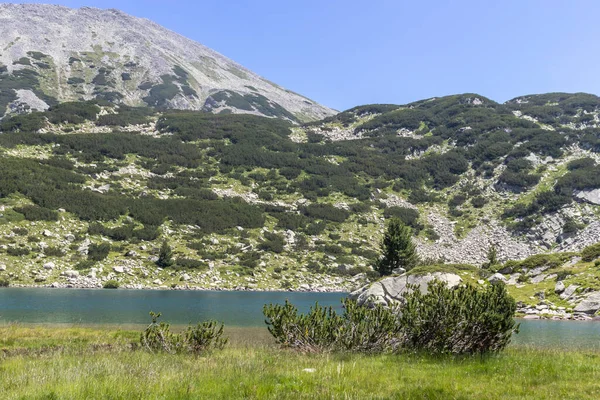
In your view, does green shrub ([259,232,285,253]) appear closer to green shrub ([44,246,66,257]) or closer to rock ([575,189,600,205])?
green shrub ([44,246,66,257])

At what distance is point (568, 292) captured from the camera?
117 ft

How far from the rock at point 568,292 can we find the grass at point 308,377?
26110 mm

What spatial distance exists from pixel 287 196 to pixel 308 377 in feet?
300

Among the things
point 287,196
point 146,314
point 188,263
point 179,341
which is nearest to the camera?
point 179,341

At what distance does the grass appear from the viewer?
7484 millimetres

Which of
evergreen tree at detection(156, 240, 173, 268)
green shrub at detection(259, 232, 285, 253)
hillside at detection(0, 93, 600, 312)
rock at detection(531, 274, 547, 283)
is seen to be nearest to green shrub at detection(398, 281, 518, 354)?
hillside at detection(0, 93, 600, 312)

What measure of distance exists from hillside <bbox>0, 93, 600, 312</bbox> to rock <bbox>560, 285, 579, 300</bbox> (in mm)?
423

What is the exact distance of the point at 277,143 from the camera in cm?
12862

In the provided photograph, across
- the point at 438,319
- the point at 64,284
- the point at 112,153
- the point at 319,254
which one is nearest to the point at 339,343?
the point at 438,319

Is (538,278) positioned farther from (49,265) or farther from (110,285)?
(49,265)

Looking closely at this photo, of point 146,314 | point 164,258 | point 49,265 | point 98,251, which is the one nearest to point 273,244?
point 164,258

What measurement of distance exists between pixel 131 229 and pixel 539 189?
9240cm

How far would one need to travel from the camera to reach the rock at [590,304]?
32875 millimetres

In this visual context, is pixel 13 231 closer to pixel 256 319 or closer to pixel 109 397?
pixel 256 319
